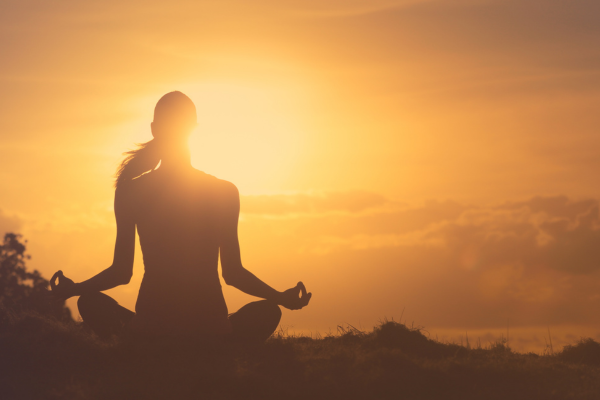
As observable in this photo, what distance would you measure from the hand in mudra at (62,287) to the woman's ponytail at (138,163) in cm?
158

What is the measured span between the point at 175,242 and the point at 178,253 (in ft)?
0.51

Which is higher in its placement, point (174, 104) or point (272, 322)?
point (174, 104)

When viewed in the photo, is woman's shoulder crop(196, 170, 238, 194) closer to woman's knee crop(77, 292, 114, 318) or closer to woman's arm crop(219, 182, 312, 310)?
woman's arm crop(219, 182, 312, 310)

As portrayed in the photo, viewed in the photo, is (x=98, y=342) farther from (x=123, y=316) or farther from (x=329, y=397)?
(x=329, y=397)

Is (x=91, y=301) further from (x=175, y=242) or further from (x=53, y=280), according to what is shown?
(x=175, y=242)

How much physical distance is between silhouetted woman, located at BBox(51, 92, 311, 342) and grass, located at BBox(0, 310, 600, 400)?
1.25 ft

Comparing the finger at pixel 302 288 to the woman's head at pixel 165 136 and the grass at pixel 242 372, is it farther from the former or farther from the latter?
the woman's head at pixel 165 136

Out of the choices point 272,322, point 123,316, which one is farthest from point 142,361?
point 272,322

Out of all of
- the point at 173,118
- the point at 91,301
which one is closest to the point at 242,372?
the point at 91,301

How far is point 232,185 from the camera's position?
364 inches

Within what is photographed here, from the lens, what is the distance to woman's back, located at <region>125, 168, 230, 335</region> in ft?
29.1

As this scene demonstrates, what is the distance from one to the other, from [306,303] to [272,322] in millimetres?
788

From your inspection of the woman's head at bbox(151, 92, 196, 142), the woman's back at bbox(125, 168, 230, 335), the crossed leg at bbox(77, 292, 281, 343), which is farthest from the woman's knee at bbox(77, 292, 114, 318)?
the woman's head at bbox(151, 92, 196, 142)

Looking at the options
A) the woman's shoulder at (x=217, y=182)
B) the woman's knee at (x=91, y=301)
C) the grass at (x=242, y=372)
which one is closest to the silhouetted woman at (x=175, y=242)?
the woman's shoulder at (x=217, y=182)
